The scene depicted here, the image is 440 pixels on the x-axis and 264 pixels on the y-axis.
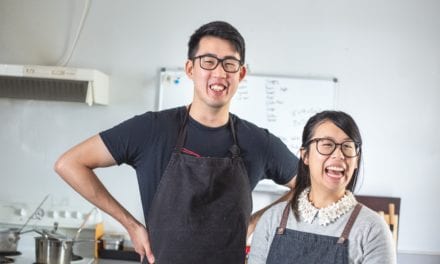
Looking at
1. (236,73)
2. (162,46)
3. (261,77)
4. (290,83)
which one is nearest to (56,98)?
(162,46)

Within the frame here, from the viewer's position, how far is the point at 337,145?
1197 mm

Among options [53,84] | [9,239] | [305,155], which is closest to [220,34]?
[305,155]

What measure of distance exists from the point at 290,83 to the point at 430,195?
102 centimetres

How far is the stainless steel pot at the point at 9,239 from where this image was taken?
2.39 meters

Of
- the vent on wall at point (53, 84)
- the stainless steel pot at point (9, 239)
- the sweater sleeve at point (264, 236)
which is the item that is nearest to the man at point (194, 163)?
the sweater sleeve at point (264, 236)

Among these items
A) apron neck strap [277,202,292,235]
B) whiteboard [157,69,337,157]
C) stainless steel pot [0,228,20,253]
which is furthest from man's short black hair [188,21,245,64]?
stainless steel pot [0,228,20,253]

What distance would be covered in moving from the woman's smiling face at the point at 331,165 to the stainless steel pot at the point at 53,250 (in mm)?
1452

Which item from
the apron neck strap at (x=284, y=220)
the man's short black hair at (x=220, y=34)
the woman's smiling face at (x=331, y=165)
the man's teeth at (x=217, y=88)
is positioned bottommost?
the apron neck strap at (x=284, y=220)

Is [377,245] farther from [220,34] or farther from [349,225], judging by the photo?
[220,34]

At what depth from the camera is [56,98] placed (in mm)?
2615

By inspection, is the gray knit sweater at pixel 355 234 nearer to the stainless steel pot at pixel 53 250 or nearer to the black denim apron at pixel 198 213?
the black denim apron at pixel 198 213

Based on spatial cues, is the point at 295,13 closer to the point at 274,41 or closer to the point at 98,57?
the point at 274,41

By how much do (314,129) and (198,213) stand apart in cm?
40

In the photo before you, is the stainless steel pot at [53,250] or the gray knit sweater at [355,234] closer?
the gray knit sweater at [355,234]
